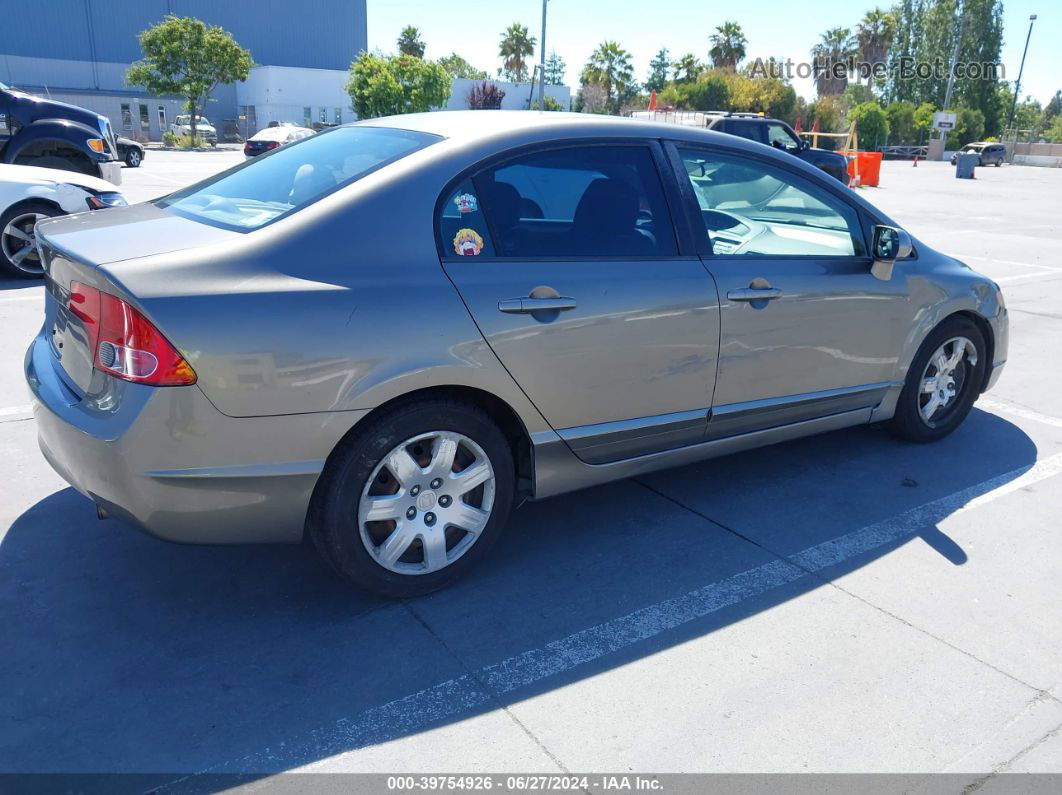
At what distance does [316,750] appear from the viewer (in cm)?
247

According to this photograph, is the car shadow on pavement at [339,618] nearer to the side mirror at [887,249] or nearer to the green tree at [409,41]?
the side mirror at [887,249]

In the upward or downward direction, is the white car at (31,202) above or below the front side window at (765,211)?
below

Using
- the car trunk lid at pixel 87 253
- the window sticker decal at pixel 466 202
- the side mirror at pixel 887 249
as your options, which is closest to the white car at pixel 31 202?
the car trunk lid at pixel 87 253

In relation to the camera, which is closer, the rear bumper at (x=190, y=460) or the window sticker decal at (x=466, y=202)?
the rear bumper at (x=190, y=460)

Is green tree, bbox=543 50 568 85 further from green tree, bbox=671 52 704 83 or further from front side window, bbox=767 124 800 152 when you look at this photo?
front side window, bbox=767 124 800 152

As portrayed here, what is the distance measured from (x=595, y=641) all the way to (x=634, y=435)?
91 centimetres

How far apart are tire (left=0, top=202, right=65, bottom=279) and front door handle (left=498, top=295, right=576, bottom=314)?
6273mm

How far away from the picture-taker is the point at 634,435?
3.59 meters

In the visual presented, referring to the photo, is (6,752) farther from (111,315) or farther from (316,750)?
(111,315)

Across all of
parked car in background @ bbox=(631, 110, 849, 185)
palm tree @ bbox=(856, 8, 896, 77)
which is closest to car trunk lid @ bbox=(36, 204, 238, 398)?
parked car in background @ bbox=(631, 110, 849, 185)

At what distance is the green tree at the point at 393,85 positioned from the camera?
48.6 meters

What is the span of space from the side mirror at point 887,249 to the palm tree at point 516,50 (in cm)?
8807

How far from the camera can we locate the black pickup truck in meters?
10.4

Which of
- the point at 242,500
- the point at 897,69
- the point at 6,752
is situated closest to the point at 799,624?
the point at 242,500
